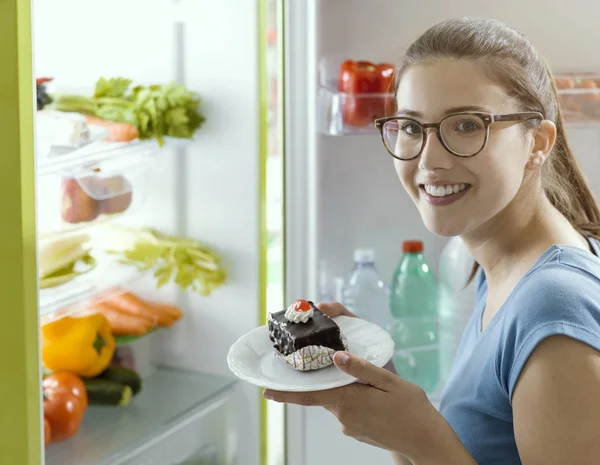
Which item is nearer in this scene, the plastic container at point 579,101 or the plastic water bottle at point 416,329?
the plastic container at point 579,101

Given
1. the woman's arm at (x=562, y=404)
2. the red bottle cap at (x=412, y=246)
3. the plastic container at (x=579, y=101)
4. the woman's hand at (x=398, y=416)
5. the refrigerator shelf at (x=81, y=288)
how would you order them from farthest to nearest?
the red bottle cap at (x=412, y=246), the plastic container at (x=579, y=101), the refrigerator shelf at (x=81, y=288), the woman's hand at (x=398, y=416), the woman's arm at (x=562, y=404)

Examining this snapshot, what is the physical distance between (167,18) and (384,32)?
507 millimetres

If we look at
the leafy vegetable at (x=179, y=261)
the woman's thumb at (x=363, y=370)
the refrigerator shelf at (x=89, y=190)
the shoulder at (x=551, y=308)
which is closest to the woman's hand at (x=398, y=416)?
the woman's thumb at (x=363, y=370)

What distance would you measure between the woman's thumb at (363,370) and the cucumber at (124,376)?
A: 922mm

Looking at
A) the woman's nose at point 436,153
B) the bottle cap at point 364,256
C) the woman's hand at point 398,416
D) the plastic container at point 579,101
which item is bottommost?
the woman's hand at point 398,416

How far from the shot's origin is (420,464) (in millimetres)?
1025

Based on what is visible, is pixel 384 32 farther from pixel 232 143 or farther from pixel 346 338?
pixel 346 338

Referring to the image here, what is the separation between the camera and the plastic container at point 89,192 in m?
1.58

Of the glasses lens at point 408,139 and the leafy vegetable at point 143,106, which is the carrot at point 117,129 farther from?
the glasses lens at point 408,139

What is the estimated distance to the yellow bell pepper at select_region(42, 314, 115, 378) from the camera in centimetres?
164

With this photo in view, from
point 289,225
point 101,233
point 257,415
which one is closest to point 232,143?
point 289,225

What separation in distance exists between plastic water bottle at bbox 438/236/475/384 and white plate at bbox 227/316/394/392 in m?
0.66

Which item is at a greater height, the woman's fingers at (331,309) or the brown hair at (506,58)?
the brown hair at (506,58)

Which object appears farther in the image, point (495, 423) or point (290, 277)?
point (290, 277)
